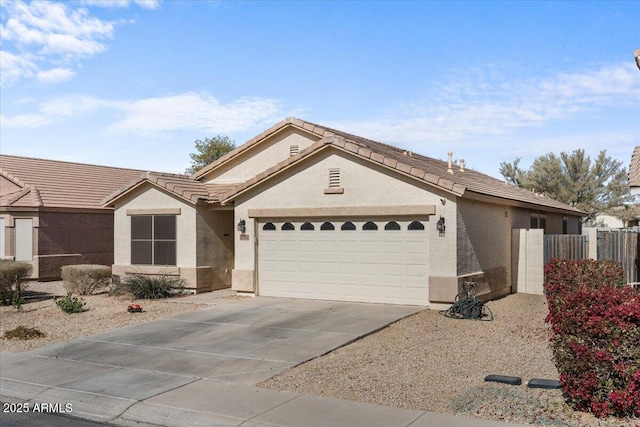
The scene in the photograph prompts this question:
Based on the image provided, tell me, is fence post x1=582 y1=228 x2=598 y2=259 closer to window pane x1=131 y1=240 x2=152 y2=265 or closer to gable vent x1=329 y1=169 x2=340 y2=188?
gable vent x1=329 y1=169 x2=340 y2=188

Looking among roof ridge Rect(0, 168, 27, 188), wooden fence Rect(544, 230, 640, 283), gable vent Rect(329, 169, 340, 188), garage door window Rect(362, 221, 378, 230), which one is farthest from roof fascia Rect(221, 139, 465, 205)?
roof ridge Rect(0, 168, 27, 188)

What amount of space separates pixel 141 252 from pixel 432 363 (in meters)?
12.9

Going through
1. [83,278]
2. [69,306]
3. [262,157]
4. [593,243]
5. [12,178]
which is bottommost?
[69,306]

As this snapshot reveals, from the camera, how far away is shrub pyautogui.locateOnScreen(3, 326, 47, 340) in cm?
1309

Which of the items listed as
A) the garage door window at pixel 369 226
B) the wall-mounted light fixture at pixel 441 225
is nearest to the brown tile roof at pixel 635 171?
the wall-mounted light fixture at pixel 441 225

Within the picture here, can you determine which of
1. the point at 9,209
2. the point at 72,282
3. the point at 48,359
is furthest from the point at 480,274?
the point at 9,209

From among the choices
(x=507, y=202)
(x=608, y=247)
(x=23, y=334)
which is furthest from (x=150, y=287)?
(x=608, y=247)

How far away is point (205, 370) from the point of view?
402 inches

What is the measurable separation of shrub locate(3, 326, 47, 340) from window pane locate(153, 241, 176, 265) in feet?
22.1

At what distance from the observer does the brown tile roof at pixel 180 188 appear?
19609mm

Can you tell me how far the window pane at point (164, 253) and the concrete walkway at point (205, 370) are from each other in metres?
4.46

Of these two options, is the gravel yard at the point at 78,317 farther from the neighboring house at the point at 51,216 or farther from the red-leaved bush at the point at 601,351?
the red-leaved bush at the point at 601,351

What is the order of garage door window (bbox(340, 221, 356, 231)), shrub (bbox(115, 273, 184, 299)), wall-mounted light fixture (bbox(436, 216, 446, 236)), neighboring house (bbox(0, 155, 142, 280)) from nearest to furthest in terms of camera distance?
wall-mounted light fixture (bbox(436, 216, 446, 236))
garage door window (bbox(340, 221, 356, 231))
shrub (bbox(115, 273, 184, 299))
neighboring house (bbox(0, 155, 142, 280))

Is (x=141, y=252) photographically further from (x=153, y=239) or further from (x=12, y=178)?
(x=12, y=178)
